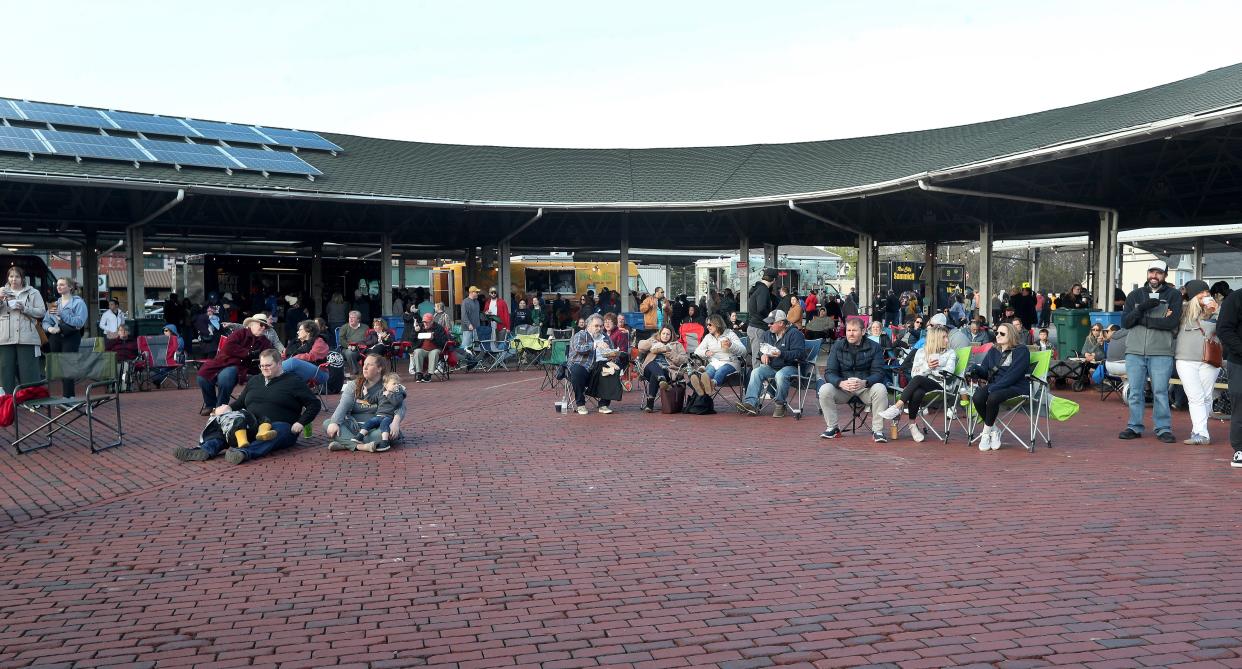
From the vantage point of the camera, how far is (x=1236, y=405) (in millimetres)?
8023

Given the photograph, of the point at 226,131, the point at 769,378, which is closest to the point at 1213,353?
the point at 769,378

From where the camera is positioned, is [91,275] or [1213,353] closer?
[1213,353]

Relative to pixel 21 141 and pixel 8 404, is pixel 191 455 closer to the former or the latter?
pixel 8 404

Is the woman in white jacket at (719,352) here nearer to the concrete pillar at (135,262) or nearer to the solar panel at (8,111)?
the concrete pillar at (135,262)

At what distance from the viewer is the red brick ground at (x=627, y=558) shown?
399cm

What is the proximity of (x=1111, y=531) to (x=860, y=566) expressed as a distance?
1.79 m

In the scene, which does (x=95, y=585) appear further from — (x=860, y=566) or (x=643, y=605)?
(x=860, y=566)

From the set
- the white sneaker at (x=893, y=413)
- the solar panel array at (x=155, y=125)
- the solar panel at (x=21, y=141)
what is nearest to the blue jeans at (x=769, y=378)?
the white sneaker at (x=893, y=413)

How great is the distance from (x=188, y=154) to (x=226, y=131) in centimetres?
300

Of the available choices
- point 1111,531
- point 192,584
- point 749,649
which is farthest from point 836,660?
point 192,584

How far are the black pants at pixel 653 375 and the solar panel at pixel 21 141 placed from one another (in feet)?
41.3

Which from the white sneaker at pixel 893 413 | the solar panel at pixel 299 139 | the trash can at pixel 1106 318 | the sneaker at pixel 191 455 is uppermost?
the solar panel at pixel 299 139

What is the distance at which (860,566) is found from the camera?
5.07 meters

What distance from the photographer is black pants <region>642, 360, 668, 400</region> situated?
1195cm
